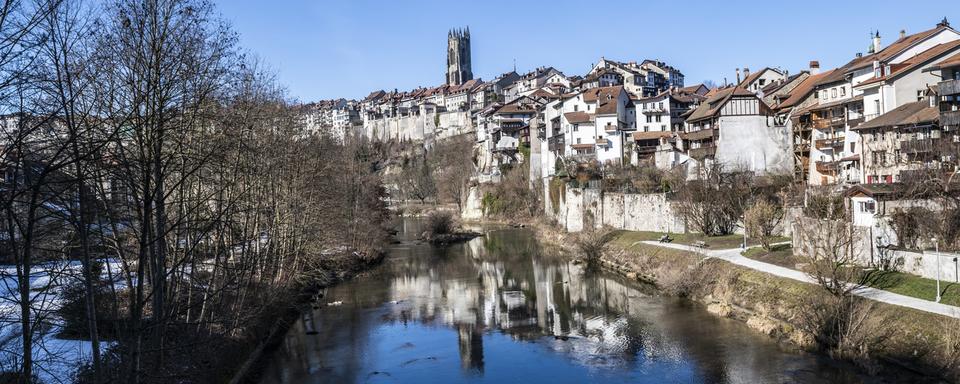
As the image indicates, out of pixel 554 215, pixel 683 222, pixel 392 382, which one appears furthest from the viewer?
pixel 554 215

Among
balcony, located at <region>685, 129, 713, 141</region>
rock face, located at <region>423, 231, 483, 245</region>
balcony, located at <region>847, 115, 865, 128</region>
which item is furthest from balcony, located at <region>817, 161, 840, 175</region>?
rock face, located at <region>423, 231, 483, 245</region>

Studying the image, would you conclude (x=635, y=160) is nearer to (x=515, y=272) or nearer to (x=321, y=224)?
(x=515, y=272)

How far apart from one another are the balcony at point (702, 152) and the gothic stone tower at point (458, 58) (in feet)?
355

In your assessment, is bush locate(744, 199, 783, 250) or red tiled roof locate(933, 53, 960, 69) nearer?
bush locate(744, 199, 783, 250)

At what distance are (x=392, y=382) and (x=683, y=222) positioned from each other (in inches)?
990

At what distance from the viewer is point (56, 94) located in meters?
9.07

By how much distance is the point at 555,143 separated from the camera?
205 feet

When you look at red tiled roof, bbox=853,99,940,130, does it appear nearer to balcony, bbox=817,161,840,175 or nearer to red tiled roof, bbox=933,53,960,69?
red tiled roof, bbox=933,53,960,69

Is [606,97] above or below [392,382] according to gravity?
above

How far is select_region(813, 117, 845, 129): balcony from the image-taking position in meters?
41.0

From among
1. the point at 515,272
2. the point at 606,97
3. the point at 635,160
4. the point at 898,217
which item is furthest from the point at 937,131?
the point at 606,97

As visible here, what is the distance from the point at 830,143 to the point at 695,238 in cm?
1153

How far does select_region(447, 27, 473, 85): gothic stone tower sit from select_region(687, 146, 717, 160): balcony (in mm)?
108166

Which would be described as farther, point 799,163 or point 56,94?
point 799,163
